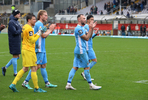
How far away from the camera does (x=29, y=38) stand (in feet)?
22.9

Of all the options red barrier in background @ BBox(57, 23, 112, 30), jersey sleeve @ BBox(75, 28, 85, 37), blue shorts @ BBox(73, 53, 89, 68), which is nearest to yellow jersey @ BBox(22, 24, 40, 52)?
jersey sleeve @ BBox(75, 28, 85, 37)

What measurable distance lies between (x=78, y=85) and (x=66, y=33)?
131 ft

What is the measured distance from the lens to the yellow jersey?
696 centimetres

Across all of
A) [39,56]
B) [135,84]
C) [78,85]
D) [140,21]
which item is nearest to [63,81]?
[78,85]

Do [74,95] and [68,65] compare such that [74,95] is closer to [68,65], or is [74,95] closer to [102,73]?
[102,73]

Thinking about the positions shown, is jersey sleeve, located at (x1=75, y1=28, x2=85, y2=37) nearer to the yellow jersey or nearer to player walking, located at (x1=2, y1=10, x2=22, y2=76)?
the yellow jersey

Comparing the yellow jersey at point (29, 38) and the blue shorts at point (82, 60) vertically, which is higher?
the yellow jersey at point (29, 38)

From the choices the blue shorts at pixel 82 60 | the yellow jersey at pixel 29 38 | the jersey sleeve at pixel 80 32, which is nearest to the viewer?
the yellow jersey at pixel 29 38

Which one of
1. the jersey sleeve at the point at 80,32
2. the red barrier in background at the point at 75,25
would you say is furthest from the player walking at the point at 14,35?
the red barrier in background at the point at 75,25

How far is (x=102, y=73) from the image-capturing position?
34.5 feet

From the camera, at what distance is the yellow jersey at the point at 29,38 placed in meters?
6.96

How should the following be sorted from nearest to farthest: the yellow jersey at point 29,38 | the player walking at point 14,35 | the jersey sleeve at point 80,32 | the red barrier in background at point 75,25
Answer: the yellow jersey at point 29,38 < the jersey sleeve at point 80,32 < the player walking at point 14,35 < the red barrier in background at point 75,25

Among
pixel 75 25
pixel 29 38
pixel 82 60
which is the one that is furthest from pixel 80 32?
pixel 75 25

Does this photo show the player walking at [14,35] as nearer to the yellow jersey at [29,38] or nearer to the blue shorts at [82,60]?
the yellow jersey at [29,38]
